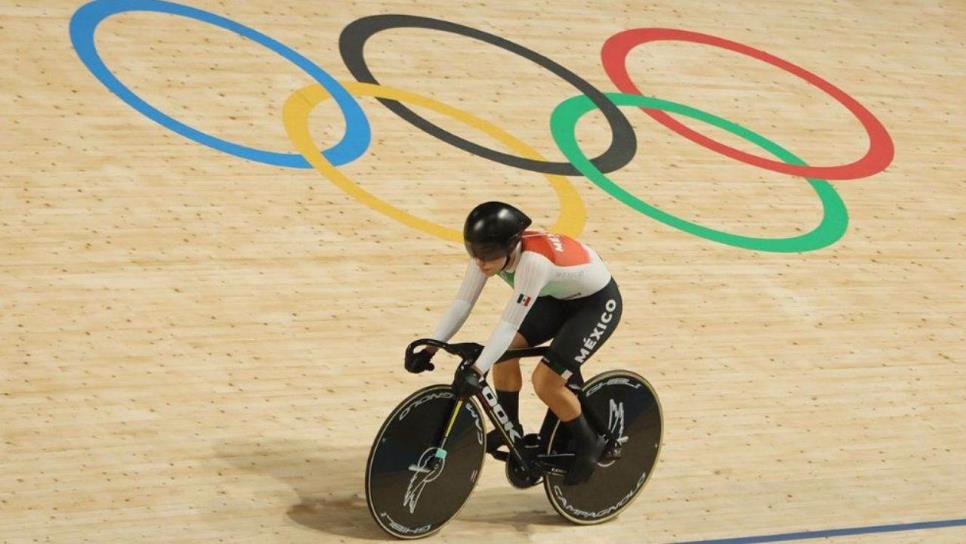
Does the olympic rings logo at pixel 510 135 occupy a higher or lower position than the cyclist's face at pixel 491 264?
lower

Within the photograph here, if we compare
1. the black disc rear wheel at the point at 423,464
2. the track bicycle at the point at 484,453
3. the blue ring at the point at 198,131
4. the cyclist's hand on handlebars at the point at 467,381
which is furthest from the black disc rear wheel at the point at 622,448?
the blue ring at the point at 198,131

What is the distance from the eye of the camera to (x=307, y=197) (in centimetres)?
757

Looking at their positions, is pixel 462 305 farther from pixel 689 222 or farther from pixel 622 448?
pixel 689 222

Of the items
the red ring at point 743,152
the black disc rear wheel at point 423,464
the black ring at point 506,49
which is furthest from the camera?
the red ring at point 743,152

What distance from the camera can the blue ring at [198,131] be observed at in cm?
783

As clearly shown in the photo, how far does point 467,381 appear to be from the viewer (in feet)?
15.8

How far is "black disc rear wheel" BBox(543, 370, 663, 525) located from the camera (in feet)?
17.3

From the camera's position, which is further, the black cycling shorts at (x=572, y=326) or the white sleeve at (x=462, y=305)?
the black cycling shorts at (x=572, y=326)

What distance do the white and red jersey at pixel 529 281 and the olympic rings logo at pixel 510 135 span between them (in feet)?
8.55

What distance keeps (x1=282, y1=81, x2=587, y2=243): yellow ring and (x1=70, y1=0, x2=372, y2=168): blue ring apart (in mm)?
84

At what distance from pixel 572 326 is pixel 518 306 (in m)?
0.34

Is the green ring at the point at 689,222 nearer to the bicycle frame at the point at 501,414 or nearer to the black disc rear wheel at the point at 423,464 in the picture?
the bicycle frame at the point at 501,414

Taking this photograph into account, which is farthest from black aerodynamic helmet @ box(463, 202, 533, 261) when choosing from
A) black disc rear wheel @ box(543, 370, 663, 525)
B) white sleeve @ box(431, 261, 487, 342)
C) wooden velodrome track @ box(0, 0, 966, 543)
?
wooden velodrome track @ box(0, 0, 966, 543)

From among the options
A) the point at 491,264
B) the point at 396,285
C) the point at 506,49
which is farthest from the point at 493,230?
the point at 506,49
